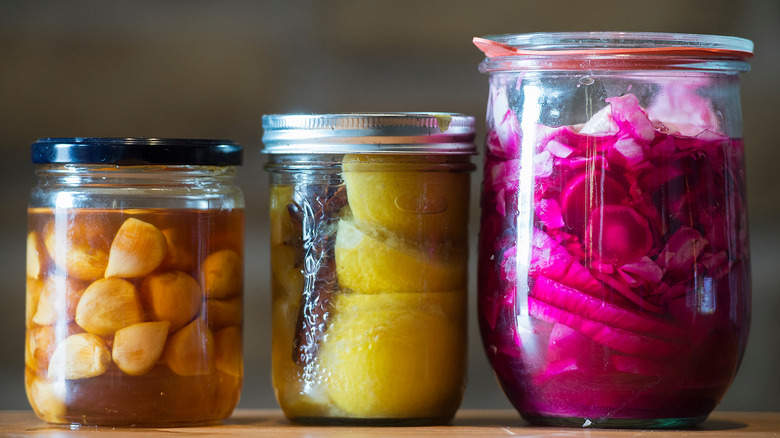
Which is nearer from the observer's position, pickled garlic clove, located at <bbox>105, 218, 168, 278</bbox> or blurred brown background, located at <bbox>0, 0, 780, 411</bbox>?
pickled garlic clove, located at <bbox>105, 218, 168, 278</bbox>

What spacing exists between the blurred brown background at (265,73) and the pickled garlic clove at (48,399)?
32 centimetres

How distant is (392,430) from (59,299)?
10.4 inches

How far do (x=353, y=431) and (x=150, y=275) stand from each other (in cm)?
19

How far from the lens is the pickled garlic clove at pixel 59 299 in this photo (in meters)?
0.72

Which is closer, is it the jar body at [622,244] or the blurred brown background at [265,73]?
the jar body at [622,244]

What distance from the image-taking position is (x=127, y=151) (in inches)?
28.1

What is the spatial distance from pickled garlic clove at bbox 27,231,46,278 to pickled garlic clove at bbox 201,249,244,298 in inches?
5.0

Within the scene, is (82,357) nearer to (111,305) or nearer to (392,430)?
(111,305)

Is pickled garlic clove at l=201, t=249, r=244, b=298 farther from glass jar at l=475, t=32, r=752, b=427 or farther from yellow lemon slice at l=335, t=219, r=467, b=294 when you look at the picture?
glass jar at l=475, t=32, r=752, b=427

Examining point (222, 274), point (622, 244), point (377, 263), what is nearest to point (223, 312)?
point (222, 274)

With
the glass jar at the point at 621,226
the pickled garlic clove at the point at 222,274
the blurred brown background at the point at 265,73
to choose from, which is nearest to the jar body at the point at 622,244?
the glass jar at the point at 621,226

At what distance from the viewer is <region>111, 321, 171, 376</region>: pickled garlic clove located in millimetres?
711

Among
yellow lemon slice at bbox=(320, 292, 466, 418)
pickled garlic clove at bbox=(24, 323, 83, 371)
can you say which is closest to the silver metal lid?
yellow lemon slice at bbox=(320, 292, 466, 418)

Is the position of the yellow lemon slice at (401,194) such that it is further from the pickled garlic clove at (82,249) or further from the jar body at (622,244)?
the pickled garlic clove at (82,249)
